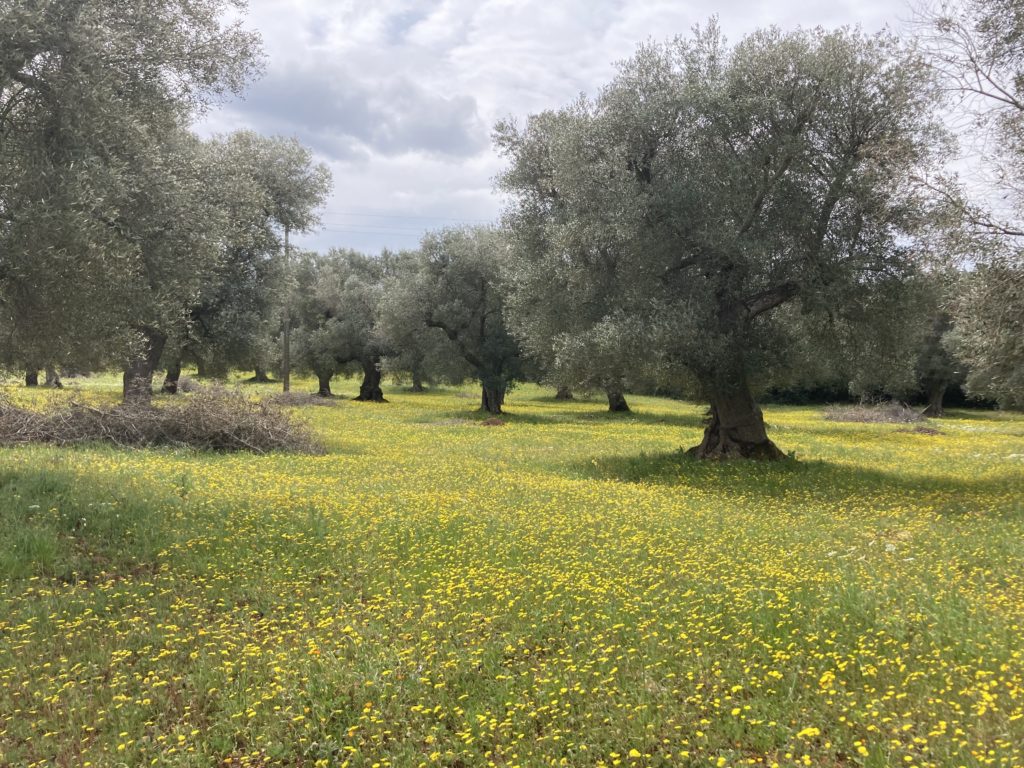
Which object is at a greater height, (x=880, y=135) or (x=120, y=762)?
(x=880, y=135)

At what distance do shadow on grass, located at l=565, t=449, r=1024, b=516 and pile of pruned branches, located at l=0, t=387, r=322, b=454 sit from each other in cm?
Answer: 852

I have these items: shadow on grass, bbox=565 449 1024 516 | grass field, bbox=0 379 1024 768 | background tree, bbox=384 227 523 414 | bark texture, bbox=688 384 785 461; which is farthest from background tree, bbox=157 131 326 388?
bark texture, bbox=688 384 785 461

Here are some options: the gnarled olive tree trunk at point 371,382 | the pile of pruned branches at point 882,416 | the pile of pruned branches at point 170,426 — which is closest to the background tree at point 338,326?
the gnarled olive tree trunk at point 371,382

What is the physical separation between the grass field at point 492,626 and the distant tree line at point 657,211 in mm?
3909

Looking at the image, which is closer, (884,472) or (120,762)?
(120,762)

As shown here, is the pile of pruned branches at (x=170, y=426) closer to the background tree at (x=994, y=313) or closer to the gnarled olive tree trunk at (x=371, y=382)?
the background tree at (x=994, y=313)

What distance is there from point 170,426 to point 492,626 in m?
15.6

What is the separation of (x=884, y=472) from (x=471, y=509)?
486 inches

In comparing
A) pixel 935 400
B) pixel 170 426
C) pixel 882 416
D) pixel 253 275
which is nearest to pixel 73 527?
pixel 170 426

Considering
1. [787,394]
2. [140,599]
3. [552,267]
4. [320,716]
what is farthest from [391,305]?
[787,394]

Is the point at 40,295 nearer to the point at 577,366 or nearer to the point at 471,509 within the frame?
the point at 471,509

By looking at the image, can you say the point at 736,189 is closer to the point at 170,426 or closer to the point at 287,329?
the point at 170,426

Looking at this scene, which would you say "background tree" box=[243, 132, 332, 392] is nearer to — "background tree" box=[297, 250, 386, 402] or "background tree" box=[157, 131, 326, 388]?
"background tree" box=[157, 131, 326, 388]

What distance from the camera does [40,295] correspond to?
9812 millimetres
